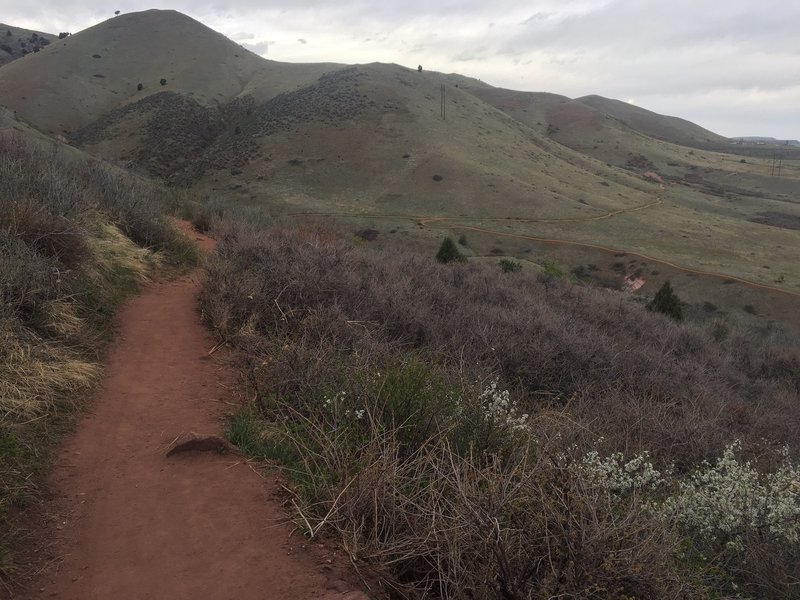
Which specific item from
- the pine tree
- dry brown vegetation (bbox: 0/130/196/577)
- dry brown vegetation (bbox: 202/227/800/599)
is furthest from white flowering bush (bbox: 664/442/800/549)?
the pine tree

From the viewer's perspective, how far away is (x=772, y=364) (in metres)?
14.5

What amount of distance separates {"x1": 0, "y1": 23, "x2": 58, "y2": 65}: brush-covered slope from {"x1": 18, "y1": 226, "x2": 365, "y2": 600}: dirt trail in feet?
362

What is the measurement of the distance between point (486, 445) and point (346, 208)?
4063cm

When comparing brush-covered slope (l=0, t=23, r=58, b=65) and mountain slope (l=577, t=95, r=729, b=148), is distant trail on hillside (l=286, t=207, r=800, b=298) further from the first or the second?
mountain slope (l=577, t=95, r=729, b=148)

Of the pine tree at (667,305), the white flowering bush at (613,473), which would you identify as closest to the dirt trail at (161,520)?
the white flowering bush at (613,473)

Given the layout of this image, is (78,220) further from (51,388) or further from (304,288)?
(51,388)

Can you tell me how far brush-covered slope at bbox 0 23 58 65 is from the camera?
91706 mm

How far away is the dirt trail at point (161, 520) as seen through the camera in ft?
8.62

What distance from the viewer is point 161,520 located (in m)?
3.10

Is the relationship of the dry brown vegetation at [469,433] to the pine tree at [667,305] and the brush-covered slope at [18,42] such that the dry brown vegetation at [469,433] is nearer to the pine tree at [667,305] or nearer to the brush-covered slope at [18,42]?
the pine tree at [667,305]

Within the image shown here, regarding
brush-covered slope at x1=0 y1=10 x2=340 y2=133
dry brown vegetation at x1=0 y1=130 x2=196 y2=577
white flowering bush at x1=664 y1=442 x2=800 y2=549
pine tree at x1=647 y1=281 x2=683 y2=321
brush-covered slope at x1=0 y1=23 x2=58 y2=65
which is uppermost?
brush-covered slope at x1=0 y1=23 x2=58 y2=65

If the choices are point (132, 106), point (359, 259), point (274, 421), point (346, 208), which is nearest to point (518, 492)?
point (274, 421)

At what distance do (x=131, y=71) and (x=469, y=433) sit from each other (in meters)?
87.2

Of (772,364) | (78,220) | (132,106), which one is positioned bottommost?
(772,364)
